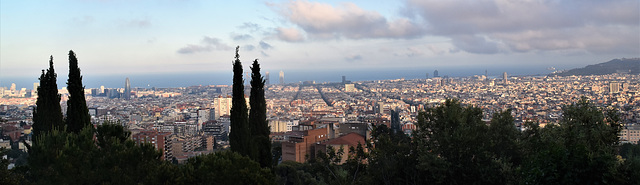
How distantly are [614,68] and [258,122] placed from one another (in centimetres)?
10557

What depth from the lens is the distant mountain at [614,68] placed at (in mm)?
89825

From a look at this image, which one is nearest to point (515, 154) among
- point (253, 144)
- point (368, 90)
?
point (253, 144)

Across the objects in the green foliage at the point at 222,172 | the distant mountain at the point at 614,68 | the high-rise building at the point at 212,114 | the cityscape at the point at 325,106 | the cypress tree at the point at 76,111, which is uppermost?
the distant mountain at the point at 614,68

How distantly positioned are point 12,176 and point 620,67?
357 ft

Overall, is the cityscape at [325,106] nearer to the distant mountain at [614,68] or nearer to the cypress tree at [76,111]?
the cypress tree at [76,111]

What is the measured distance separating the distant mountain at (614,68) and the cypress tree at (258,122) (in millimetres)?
88313

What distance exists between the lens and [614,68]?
3885 inches

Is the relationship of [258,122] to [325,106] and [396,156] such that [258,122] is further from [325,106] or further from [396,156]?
[325,106]

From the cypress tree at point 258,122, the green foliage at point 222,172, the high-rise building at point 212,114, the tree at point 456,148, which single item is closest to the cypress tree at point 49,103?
the cypress tree at point 258,122

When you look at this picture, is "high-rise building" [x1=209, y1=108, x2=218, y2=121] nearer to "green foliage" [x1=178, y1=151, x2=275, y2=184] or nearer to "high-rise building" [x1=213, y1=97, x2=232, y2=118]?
"high-rise building" [x1=213, y1=97, x2=232, y2=118]

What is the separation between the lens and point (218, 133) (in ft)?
185

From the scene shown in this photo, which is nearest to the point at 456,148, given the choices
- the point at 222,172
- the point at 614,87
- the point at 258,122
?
the point at 222,172

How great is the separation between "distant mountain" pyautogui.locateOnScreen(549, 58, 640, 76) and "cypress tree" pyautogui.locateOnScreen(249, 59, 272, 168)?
8831 centimetres

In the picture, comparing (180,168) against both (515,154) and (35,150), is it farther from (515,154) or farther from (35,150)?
(515,154)
